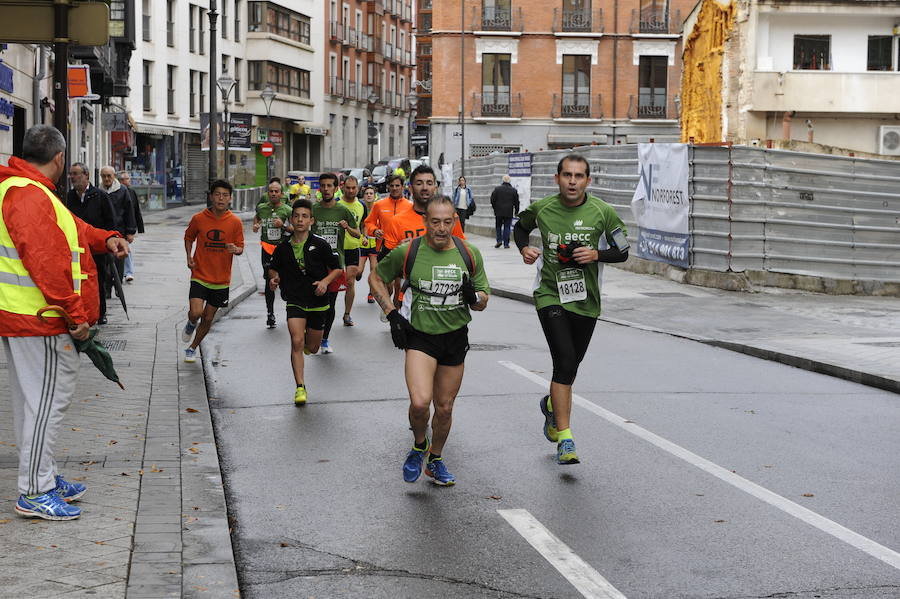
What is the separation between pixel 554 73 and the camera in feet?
201

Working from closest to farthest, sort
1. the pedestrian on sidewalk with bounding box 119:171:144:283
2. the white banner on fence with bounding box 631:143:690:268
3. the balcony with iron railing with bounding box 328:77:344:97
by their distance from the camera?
the pedestrian on sidewalk with bounding box 119:171:144:283, the white banner on fence with bounding box 631:143:690:268, the balcony with iron railing with bounding box 328:77:344:97

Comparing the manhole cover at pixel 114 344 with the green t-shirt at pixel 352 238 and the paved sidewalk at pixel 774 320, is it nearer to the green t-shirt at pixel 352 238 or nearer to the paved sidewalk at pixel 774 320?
the green t-shirt at pixel 352 238

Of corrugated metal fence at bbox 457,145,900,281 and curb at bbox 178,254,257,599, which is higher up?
corrugated metal fence at bbox 457,145,900,281

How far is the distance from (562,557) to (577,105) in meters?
57.1

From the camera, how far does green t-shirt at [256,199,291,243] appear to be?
1570 centimetres

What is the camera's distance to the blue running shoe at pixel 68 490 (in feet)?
20.1

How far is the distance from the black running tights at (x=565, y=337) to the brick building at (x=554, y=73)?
52.4m

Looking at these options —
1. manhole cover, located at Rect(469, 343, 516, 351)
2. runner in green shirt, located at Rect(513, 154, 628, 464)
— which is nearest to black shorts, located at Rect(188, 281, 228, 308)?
manhole cover, located at Rect(469, 343, 516, 351)

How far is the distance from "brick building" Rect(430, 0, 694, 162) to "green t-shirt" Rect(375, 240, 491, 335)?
174 ft

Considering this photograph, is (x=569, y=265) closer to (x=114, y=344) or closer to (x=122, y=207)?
(x=114, y=344)

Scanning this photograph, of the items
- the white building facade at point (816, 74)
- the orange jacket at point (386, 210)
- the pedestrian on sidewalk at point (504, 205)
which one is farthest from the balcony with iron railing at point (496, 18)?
the orange jacket at point (386, 210)

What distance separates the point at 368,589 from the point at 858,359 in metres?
8.37

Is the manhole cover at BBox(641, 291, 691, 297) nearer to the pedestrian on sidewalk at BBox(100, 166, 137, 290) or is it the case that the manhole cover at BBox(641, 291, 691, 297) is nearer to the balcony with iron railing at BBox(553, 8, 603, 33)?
the pedestrian on sidewalk at BBox(100, 166, 137, 290)

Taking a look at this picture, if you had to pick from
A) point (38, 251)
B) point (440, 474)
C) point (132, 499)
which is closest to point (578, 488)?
point (440, 474)
